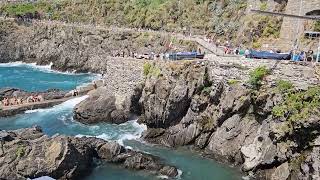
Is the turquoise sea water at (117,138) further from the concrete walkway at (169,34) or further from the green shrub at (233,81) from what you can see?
the concrete walkway at (169,34)

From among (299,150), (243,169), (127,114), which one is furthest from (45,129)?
(299,150)

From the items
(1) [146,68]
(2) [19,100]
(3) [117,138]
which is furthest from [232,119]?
(2) [19,100]

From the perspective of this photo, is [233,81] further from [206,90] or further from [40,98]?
[40,98]

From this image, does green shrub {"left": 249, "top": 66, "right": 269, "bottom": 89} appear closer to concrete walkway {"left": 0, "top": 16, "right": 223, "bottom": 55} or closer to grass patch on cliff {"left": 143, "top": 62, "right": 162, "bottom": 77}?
concrete walkway {"left": 0, "top": 16, "right": 223, "bottom": 55}

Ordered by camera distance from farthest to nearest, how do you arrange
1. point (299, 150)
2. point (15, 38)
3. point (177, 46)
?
point (15, 38)
point (177, 46)
point (299, 150)

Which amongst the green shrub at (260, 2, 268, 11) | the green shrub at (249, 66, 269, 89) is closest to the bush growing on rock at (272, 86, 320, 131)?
the green shrub at (249, 66, 269, 89)

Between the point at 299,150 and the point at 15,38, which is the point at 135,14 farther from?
the point at 299,150
